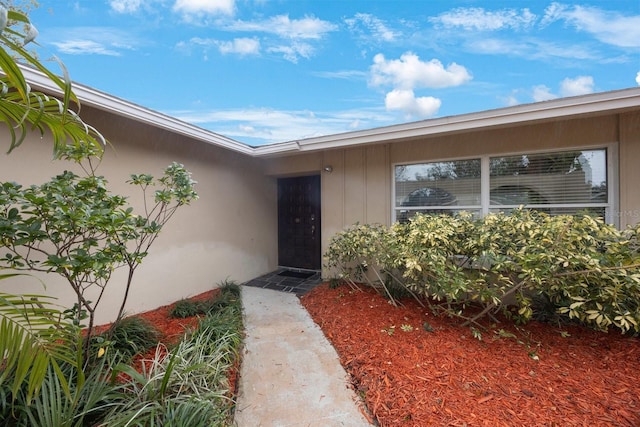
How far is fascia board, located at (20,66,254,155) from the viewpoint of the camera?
270cm

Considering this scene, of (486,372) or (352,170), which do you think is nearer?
(486,372)

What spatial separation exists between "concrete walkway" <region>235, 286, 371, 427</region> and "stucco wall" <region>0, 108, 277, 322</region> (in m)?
1.71

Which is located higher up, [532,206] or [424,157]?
[424,157]

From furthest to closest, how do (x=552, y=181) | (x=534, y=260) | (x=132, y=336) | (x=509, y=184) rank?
(x=509, y=184) < (x=552, y=181) < (x=132, y=336) < (x=534, y=260)

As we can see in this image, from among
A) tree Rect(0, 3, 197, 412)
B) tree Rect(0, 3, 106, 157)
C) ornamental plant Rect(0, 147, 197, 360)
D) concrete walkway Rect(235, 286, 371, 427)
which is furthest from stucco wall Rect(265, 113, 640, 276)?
tree Rect(0, 3, 106, 157)

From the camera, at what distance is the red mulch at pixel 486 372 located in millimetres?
2004

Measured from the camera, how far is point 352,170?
5.27 m

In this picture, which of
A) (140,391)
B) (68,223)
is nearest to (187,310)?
(140,391)

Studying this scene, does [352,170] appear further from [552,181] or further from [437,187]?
[552,181]

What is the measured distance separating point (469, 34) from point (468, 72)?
3.34 ft

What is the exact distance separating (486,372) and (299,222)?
15.6 feet

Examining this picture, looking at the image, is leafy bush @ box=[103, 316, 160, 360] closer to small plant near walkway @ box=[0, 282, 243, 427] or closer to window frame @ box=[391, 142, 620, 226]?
small plant near walkway @ box=[0, 282, 243, 427]

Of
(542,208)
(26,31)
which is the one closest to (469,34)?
(542,208)

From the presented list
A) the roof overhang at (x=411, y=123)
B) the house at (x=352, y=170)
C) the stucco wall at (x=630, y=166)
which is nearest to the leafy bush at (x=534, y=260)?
the stucco wall at (x=630, y=166)
